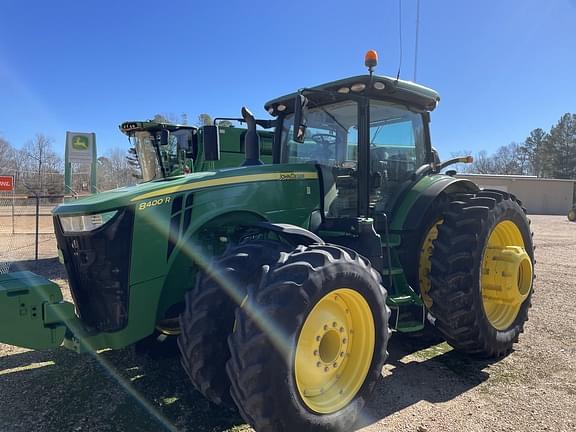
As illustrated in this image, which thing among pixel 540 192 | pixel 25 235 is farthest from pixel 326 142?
pixel 540 192

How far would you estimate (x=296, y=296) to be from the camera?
2834 mm

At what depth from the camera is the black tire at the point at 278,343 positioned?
2684mm

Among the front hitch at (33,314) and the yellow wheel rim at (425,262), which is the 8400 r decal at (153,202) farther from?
the yellow wheel rim at (425,262)

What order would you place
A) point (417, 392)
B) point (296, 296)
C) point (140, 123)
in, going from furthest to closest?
1. point (140, 123)
2. point (417, 392)
3. point (296, 296)

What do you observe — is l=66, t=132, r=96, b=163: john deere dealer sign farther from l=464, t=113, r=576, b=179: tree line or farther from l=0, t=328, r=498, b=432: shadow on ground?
l=464, t=113, r=576, b=179: tree line

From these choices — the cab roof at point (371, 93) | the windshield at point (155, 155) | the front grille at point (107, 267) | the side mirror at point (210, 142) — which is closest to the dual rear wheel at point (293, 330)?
the front grille at point (107, 267)

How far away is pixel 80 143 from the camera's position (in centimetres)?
1245

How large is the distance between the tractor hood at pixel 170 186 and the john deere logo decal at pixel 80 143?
979 cm

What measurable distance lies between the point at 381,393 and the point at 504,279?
1.80 m

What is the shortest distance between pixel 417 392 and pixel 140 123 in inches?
437

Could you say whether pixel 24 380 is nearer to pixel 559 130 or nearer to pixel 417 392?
pixel 417 392

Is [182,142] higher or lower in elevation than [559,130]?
lower

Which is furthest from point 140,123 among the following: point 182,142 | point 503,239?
point 503,239

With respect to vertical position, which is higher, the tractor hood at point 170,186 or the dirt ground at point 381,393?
the tractor hood at point 170,186
